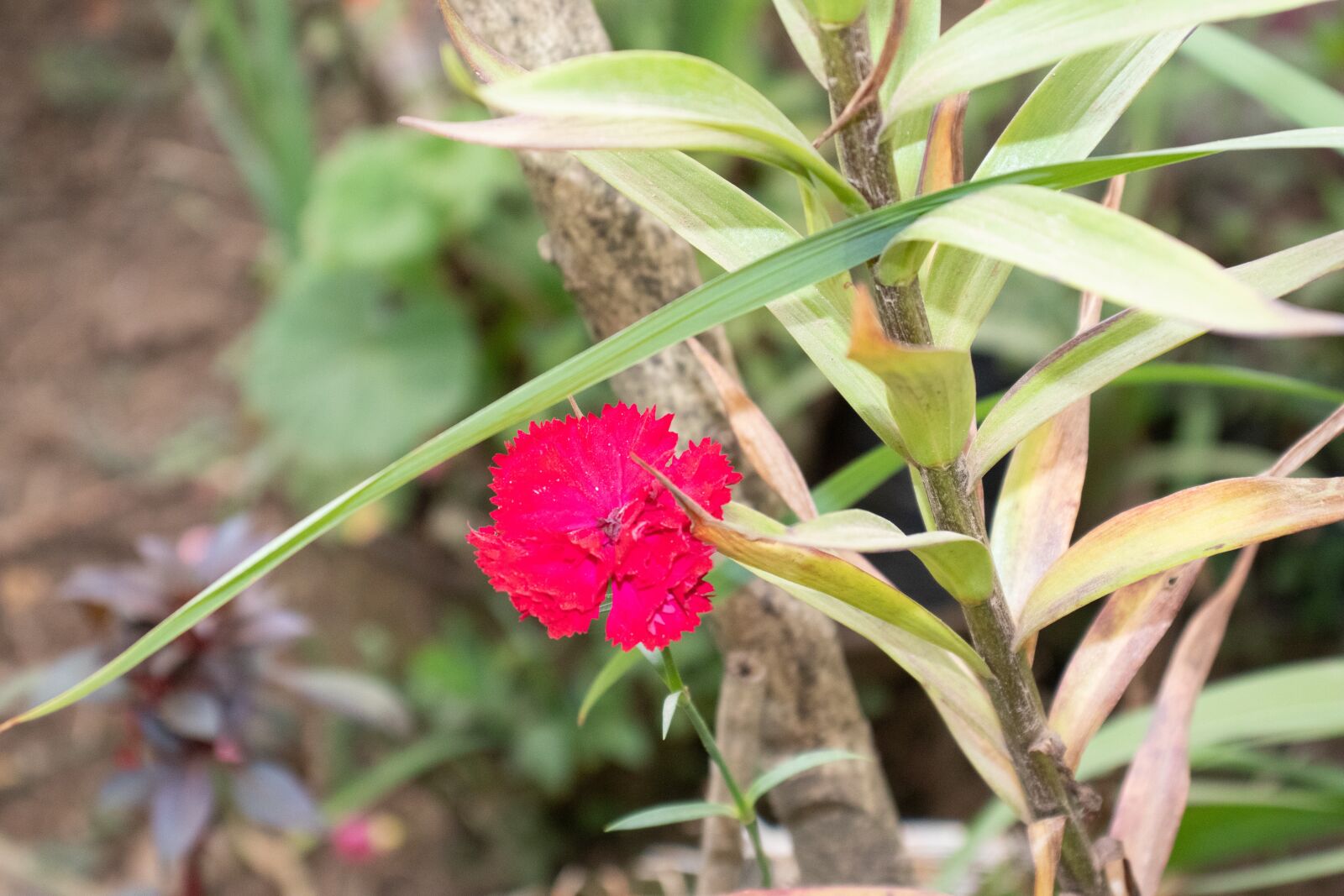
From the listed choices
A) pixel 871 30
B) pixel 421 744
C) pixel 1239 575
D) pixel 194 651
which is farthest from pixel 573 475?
pixel 421 744

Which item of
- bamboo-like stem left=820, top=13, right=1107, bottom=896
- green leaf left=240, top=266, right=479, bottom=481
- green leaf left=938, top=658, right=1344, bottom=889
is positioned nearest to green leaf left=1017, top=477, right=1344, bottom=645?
bamboo-like stem left=820, top=13, right=1107, bottom=896

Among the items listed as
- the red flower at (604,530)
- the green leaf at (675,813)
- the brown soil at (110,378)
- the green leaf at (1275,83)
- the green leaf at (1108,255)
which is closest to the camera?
the green leaf at (1108,255)

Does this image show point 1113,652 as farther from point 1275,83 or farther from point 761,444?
point 1275,83

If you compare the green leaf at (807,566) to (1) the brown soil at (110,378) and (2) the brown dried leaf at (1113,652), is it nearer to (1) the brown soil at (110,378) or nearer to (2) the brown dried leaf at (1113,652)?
(2) the brown dried leaf at (1113,652)

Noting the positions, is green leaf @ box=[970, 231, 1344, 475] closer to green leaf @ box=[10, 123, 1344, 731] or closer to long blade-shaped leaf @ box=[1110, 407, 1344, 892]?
green leaf @ box=[10, 123, 1344, 731]

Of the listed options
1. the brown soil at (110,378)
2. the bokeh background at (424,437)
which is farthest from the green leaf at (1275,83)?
the brown soil at (110,378)
